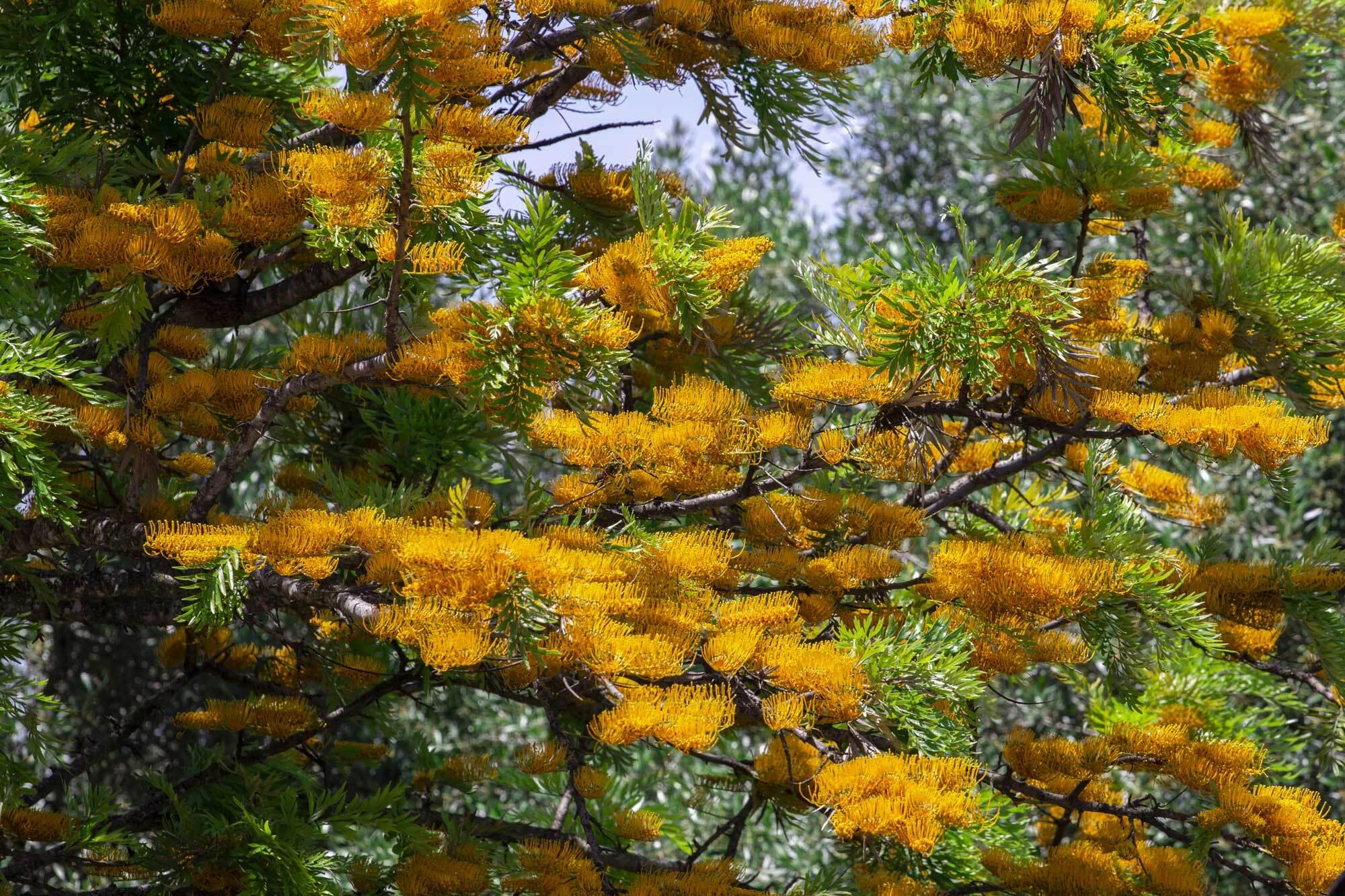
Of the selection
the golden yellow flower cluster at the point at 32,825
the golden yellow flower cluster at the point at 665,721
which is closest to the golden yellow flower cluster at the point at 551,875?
the golden yellow flower cluster at the point at 665,721

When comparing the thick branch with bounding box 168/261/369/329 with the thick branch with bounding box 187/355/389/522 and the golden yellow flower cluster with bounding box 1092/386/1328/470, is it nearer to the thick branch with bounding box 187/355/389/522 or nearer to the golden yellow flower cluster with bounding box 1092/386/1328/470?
the thick branch with bounding box 187/355/389/522

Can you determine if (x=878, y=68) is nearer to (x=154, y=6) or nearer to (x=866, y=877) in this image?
(x=154, y=6)

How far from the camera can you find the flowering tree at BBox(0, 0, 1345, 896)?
6.17ft

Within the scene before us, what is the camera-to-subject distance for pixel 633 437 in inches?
83.0

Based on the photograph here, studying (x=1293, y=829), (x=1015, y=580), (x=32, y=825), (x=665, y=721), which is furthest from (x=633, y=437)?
(x=32, y=825)

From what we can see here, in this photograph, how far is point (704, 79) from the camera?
9.71 ft

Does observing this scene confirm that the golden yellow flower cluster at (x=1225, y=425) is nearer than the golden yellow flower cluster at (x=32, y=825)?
Yes

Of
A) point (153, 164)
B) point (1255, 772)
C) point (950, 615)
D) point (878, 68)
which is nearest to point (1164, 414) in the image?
point (950, 615)

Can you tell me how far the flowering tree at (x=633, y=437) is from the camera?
6.17 ft

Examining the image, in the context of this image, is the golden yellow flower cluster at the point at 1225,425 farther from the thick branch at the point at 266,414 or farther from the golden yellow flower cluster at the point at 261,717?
the golden yellow flower cluster at the point at 261,717

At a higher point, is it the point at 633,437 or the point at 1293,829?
the point at 633,437

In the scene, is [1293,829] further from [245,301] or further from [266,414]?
[245,301]

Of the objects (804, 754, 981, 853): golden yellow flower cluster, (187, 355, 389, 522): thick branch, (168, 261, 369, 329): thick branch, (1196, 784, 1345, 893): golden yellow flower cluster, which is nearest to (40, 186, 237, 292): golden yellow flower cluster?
(187, 355, 389, 522): thick branch

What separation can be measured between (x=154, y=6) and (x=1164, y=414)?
222cm
